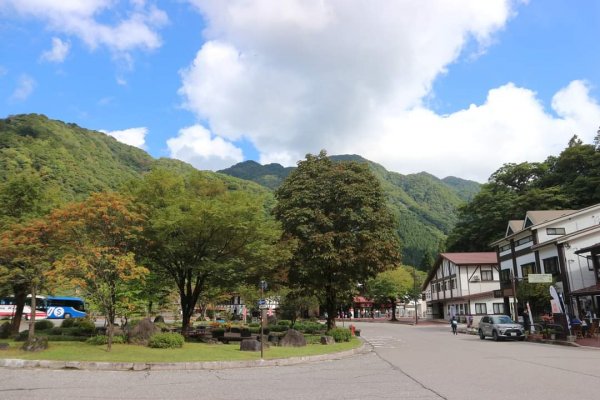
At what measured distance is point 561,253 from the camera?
35750 mm

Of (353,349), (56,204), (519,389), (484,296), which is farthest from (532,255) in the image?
(56,204)

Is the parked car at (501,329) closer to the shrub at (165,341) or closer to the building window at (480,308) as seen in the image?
the shrub at (165,341)

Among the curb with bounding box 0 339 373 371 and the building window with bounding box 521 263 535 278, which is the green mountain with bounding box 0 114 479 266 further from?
the building window with bounding box 521 263 535 278

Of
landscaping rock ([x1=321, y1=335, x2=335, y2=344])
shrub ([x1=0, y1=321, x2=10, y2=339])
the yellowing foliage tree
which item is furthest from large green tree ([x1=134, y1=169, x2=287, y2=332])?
shrub ([x1=0, y1=321, x2=10, y2=339])

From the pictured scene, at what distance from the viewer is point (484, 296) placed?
2125 inches

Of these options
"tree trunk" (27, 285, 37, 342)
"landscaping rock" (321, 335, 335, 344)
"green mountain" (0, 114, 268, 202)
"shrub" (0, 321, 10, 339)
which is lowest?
"landscaping rock" (321, 335, 335, 344)

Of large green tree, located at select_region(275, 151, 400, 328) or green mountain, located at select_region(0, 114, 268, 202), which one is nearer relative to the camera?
large green tree, located at select_region(275, 151, 400, 328)

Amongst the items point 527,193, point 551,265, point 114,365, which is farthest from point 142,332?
point 527,193

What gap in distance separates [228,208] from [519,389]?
1466cm

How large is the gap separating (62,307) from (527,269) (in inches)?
2000

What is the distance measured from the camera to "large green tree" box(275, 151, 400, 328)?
2895cm

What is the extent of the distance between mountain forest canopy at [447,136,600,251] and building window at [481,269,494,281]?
6.80m

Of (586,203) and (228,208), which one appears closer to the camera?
(228,208)

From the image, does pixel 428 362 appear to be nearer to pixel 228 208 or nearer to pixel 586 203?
pixel 228 208
